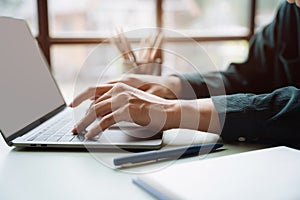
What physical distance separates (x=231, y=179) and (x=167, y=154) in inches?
4.9

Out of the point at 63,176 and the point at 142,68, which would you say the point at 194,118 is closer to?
the point at 63,176

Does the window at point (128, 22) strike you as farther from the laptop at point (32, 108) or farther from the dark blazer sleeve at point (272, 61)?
the laptop at point (32, 108)

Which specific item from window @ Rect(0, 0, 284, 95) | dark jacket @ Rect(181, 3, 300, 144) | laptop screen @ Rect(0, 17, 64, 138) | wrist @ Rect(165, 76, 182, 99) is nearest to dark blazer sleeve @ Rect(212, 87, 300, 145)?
dark jacket @ Rect(181, 3, 300, 144)

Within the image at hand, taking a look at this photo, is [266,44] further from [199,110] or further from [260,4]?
[260,4]

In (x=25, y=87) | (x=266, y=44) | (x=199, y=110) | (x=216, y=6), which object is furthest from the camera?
(x=216, y=6)

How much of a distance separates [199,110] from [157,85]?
0.22 meters

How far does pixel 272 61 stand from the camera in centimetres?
115

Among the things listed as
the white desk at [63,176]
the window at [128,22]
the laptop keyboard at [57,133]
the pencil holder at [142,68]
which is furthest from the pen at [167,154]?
the window at [128,22]

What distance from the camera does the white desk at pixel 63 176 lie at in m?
0.38

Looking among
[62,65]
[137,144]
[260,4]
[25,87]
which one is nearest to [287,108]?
[137,144]

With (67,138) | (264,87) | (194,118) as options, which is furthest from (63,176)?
(264,87)

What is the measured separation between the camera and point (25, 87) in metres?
0.71

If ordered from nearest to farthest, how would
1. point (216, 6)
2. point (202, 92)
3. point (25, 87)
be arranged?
Answer: point (25, 87), point (202, 92), point (216, 6)

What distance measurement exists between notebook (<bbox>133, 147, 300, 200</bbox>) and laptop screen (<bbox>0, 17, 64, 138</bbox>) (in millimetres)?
299
